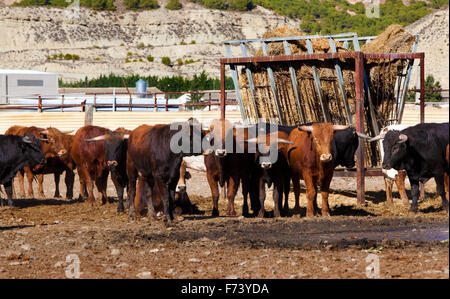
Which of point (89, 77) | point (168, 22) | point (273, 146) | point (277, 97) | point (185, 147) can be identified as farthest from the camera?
point (168, 22)

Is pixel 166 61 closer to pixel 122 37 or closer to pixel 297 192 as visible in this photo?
pixel 122 37

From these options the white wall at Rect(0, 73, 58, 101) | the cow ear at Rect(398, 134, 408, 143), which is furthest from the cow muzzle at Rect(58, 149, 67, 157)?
the white wall at Rect(0, 73, 58, 101)

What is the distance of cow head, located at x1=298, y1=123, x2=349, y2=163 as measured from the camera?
538 inches

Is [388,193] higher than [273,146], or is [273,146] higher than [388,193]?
[273,146]

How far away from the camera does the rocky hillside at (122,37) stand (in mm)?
121188

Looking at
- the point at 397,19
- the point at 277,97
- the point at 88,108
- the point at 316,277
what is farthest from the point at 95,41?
the point at 316,277

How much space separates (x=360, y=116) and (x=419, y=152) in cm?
279

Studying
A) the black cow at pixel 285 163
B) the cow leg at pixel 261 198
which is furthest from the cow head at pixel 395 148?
the cow leg at pixel 261 198

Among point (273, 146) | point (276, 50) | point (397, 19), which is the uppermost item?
point (397, 19)

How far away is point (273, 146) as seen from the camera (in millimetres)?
14133

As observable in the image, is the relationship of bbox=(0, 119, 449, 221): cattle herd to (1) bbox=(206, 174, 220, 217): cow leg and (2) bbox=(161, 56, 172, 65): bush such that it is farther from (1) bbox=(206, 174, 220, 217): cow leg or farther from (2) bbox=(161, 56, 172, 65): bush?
(2) bbox=(161, 56, 172, 65): bush

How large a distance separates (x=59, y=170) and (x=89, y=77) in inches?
3849
